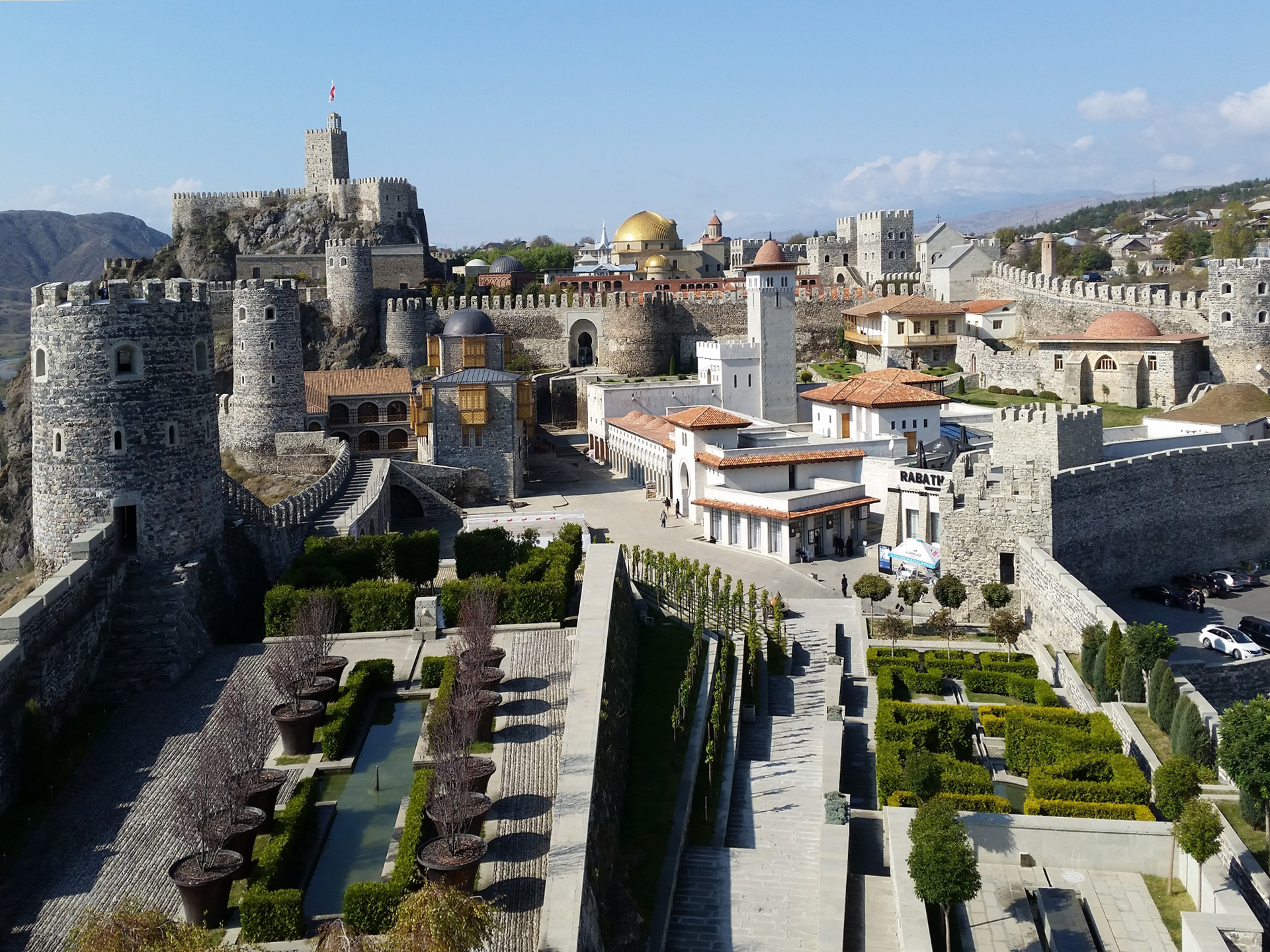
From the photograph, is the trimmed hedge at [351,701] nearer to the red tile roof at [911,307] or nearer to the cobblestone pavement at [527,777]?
the cobblestone pavement at [527,777]

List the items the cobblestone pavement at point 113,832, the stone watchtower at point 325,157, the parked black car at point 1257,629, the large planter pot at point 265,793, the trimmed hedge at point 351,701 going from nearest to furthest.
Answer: the cobblestone pavement at point 113,832
the large planter pot at point 265,793
the trimmed hedge at point 351,701
the parked black car at point 1257,629
the stone watchtower at point 325,157

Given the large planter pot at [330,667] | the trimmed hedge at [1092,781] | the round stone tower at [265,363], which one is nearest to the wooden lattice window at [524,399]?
the round stone tower at [265,363]

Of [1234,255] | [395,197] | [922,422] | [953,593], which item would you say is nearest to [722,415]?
[922,422]

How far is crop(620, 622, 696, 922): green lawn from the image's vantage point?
12.5m

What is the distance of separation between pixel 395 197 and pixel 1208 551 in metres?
37.1

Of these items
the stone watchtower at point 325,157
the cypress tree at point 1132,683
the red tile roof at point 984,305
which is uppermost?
the stone watchtower at point 325,157

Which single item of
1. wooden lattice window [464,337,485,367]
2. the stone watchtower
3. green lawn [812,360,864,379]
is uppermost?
the stone watchtower

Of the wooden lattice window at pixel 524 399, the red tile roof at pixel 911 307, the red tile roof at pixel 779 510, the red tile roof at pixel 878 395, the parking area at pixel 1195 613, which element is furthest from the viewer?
the red tile roof at pixel 911 307

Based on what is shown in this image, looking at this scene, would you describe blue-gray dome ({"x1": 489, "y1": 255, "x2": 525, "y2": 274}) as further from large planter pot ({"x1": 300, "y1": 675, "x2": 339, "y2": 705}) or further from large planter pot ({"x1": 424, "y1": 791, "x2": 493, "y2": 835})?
large planter pot ({"x1": 424, "y1": 791, "x2": 493, "y2": 835})

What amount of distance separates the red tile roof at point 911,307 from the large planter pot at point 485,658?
30.1 metres

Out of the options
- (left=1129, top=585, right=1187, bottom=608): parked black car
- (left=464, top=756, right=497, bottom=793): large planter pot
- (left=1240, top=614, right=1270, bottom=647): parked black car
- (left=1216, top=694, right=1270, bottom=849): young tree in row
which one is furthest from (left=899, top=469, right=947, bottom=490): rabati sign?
(left=464, top=756, right=497, bottom=793): large planter pot

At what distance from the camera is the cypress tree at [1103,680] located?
53.5ft

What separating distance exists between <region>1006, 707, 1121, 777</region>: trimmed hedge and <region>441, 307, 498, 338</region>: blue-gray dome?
25.2 meters

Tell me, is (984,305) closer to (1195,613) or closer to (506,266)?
(1195,613)
